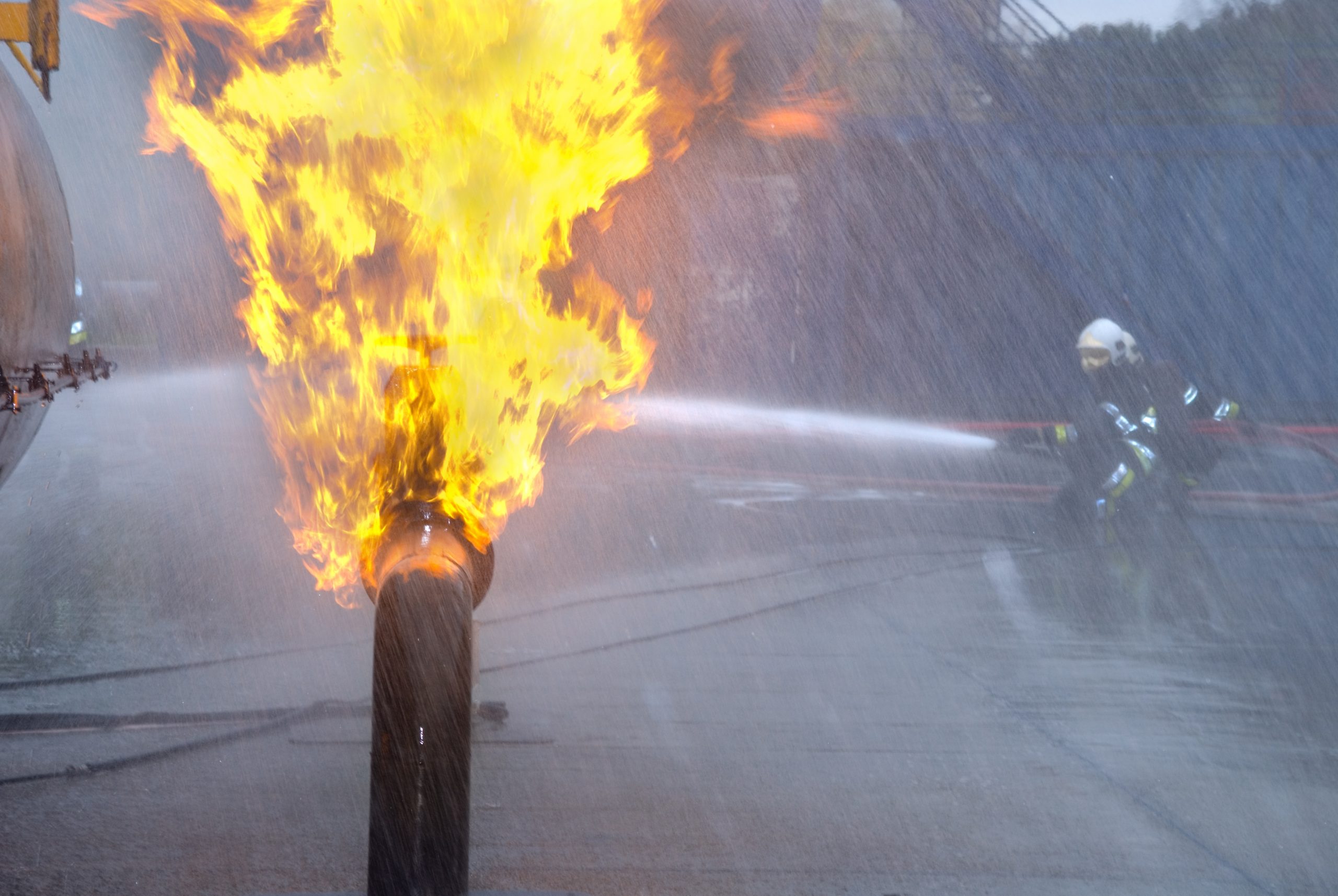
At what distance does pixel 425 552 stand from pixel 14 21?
2.44 metres

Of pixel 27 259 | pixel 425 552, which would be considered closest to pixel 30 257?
pixel 27 259

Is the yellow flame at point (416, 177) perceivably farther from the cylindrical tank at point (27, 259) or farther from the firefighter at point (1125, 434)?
the firefighter at point (1125, 434)

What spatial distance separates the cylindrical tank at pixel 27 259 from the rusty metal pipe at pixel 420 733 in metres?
1.91

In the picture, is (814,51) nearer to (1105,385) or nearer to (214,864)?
(1105,385)

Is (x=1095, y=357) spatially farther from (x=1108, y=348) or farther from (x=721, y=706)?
(x=721, y=706)

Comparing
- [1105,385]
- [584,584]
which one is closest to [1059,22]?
[1105,385]

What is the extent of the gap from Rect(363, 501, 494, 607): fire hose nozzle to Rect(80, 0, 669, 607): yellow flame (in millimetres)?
223

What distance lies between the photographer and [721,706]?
19.1ft

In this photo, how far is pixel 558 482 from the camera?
13070mm

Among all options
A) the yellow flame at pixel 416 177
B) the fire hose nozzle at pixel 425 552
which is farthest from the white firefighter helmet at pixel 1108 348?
the fire hose nozzle at pixel 425 552

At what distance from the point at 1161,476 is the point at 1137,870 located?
735 cm

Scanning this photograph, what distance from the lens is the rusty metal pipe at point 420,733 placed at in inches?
128

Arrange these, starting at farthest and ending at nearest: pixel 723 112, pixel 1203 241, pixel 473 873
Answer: pixel 1203 241 → pixel 723 112 → pixel 473 873

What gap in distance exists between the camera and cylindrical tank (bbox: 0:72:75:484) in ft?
14.0
